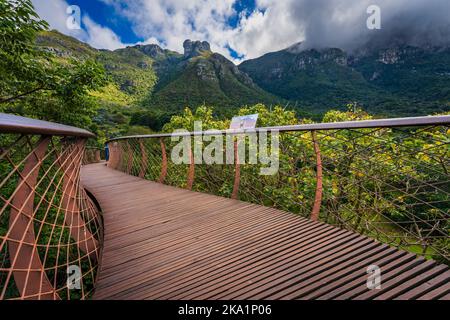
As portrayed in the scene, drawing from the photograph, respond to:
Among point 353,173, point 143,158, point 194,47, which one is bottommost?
point 353,173

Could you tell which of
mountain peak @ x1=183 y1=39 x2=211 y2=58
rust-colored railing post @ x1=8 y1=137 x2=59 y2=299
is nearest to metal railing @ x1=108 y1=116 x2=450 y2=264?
rust-colored railing post @ x1=8 y1=137 x2=59 y2=299

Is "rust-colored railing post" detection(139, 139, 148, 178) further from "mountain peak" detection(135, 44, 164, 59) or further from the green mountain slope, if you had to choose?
"mountain peak" detection(135, 44, 164, 59)

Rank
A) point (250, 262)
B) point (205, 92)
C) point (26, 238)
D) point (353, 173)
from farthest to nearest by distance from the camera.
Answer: point (205, 92), point (353, 173), point (250, 262), point (26, 238)

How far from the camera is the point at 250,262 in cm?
184

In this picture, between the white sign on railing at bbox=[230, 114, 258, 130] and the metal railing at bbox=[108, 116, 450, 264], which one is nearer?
the metal railing at bbox=[108, 116, 450, 264]

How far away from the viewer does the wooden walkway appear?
56.0 inches

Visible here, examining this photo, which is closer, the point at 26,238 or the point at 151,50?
the point at 26,238

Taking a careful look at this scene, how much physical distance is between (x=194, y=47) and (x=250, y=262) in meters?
141

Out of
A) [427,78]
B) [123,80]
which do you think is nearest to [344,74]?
[427,78]

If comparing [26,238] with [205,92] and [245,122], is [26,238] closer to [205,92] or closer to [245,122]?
[245,122]

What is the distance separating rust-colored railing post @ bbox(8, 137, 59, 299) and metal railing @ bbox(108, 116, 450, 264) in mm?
2092

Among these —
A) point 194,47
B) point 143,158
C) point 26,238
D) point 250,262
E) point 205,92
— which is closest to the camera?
point 26,238

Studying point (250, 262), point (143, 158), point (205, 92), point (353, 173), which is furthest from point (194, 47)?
point (250, 262)

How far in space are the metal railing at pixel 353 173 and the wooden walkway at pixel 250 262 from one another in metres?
0.26
